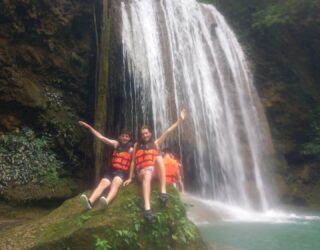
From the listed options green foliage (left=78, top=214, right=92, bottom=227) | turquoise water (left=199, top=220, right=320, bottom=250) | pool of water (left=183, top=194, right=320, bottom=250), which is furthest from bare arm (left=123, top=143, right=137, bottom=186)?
turquoise water (left=199, top=220, right=320, bottom=250)

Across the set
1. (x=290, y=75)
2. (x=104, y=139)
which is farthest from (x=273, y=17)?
(x=104, y=139)

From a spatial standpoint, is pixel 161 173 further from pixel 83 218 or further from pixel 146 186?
pixel 83 218

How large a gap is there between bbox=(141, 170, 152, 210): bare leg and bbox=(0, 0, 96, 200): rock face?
17.3 feet

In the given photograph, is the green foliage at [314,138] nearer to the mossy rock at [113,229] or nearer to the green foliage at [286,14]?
the green foliage at [286,14]

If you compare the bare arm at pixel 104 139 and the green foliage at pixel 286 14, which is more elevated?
the green foliage at pixel 286 14

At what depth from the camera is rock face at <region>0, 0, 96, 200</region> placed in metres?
10.4

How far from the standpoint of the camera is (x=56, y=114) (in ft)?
36.6

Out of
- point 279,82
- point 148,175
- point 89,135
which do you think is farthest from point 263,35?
point 148,175

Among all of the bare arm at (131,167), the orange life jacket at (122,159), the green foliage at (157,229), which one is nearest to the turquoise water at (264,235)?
the green foliage at (157,229)

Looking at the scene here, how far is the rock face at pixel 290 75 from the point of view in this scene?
50.8 ft

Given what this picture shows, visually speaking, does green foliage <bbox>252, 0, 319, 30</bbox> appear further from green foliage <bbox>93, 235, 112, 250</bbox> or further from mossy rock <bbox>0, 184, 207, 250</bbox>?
green foliage <bbox>93, 235, 112, 250</bbox>

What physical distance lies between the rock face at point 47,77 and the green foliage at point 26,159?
0.08 feet

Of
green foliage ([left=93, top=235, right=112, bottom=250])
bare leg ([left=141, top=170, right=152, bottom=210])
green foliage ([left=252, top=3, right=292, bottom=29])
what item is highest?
green foliage ([left=252, top=3, right=292, bottom=29])

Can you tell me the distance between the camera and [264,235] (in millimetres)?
8039
